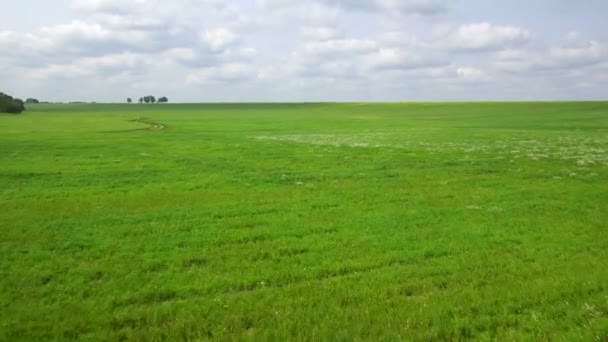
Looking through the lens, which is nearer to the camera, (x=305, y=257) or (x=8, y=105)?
(x=305, y=257)

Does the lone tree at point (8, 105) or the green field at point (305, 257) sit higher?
the lone tree at point (8, 105)

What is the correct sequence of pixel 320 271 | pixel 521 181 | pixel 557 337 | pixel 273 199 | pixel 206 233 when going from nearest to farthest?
pixel 557 337 → pixel 320 271 → pixel 206 233 → pixel 273 199 → pixel 521 181

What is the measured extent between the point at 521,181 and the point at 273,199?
504 inches

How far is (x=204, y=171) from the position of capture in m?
28.8

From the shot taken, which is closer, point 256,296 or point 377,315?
point 377,315

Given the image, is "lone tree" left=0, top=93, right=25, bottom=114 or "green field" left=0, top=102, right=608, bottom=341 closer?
"green field" left=0, top=102, right=608, bottom=341

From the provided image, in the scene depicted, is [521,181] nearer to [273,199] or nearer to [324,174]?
[324,174]

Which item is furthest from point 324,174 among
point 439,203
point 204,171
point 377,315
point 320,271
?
point 377,315

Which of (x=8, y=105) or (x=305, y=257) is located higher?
(x=8, y=105)

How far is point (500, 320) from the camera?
7910 millimetres

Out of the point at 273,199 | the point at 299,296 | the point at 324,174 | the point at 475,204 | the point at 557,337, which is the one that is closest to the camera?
the point at 557,337

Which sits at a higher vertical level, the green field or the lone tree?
the lone tree

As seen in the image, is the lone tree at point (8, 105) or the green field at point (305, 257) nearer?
the green field at point (305, 257)

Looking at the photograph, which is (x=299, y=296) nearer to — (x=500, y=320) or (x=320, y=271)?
(x=320, y=271)
